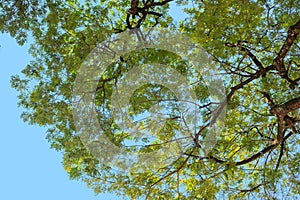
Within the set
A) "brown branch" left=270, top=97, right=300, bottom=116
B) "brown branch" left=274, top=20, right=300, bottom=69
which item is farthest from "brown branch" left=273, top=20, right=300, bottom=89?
"brown branch" left=270, top=97, right=300, bottom=116

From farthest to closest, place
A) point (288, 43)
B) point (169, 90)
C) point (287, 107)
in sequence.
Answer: point (169, 90)
point (288, 43)
point (287, 107)

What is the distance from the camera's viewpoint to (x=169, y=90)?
6.23 m

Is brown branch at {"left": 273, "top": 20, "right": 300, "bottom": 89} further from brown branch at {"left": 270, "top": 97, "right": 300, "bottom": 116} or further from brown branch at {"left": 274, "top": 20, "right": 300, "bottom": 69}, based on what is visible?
brown branch at {"left": 270, "top": 97, "right": 300, "bottom": 116}

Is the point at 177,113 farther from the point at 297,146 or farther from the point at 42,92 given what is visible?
the point at 297,146

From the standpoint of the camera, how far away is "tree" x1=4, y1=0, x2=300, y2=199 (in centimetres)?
570

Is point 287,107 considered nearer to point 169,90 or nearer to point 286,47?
point 286,47

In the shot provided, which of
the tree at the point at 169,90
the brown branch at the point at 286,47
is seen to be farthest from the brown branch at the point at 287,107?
the brown branch at the point at 286,47

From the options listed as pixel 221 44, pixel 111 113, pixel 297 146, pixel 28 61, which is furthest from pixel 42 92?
pixel 297 146

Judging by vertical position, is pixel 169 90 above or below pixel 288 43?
below

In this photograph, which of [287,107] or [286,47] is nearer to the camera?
[287,107]

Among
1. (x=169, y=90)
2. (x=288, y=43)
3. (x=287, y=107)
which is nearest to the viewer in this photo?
(x=287, y=107)

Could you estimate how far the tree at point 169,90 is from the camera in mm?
5695

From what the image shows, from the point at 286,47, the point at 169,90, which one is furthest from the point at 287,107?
the point at 169,90

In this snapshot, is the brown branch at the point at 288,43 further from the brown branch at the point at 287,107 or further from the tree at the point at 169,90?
the brown branch at the point at 287,107
